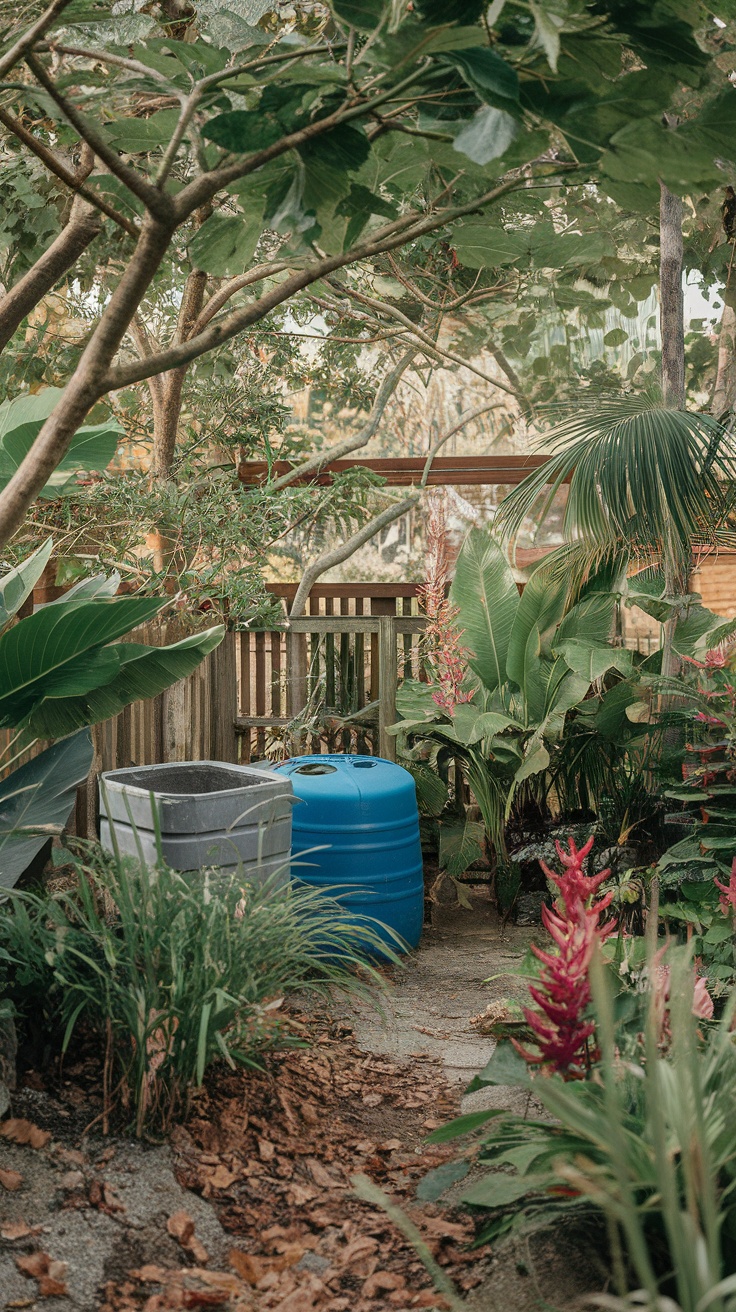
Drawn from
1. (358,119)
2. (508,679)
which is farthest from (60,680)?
(508,679)

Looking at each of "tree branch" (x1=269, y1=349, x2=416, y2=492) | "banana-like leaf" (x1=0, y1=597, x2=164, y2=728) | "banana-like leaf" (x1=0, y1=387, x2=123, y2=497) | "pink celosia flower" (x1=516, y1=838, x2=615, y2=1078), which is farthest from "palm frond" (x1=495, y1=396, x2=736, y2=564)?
"pink celosia flower" (x1=516, y1=838, x2=615, y2=1078)

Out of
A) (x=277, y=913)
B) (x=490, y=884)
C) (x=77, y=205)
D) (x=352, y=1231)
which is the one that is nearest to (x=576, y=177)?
(x=77, y=205)

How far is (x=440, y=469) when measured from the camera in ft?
20.5

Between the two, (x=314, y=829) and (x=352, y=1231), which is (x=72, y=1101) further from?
(x=314, y=829)

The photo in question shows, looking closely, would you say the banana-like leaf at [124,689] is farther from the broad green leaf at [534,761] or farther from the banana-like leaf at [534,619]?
the banana-like leaf at [534,619]

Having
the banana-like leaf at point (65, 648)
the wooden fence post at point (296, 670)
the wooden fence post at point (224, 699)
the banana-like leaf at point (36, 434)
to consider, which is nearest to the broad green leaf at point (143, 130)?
the banana-like leaf at point (65, 648)

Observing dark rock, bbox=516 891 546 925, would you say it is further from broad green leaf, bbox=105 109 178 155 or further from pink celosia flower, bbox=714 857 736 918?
broad green leaf, bbox=105 109 178 155

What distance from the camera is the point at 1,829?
9.34 feet

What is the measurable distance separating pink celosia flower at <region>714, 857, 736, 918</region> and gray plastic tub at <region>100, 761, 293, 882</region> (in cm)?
123

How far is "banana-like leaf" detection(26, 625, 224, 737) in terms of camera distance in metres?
2.96

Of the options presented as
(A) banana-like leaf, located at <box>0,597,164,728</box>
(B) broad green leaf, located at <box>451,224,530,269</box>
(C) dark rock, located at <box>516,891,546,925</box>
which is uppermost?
(B) broad green leaf, located at <box>451,224,530,269</box>

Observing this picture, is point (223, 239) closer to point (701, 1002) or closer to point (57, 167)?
point (57, 167)

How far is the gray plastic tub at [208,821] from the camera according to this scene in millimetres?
3230

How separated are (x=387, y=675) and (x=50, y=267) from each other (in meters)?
3.86
